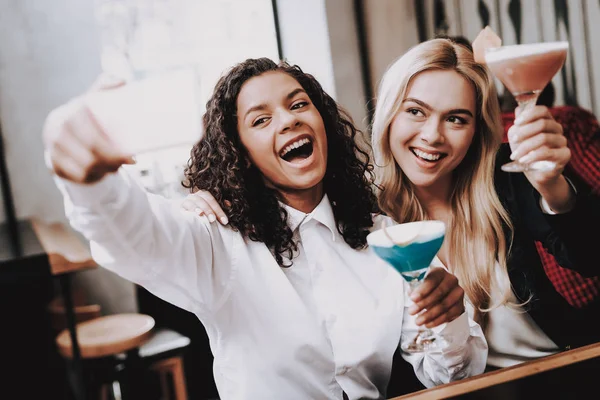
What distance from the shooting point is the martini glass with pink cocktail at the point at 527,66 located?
1.23 meters

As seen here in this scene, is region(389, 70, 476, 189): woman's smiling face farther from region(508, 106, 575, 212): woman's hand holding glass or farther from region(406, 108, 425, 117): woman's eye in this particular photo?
region(508, 106, 575, 212): woman's hand holding glass

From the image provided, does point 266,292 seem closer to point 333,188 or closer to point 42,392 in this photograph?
point 333,188

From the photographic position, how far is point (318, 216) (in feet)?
4.82

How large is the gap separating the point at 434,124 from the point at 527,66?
407 mm

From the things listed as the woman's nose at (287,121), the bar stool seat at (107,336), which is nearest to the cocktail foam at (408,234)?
the woman's nose at (287,121)

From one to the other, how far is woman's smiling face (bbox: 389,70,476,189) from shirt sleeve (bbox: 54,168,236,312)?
602 millimetres

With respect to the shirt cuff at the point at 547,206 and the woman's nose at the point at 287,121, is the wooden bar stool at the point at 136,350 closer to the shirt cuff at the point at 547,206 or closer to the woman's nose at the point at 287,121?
the woman's nose at the point at 287,121

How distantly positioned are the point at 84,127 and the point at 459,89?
114 centimetres

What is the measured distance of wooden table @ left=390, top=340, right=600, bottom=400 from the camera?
110 centimetres

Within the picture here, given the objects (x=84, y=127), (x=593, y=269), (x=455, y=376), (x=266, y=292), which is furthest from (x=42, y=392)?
(x=593, y=269)

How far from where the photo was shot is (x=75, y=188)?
93cm

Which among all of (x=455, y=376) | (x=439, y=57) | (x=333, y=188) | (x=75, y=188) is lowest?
(x=455, y=376)

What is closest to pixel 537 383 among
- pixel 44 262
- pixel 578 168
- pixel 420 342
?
pixel 420 342

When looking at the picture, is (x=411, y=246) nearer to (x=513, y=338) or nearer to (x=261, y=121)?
(x=261, y=121)
